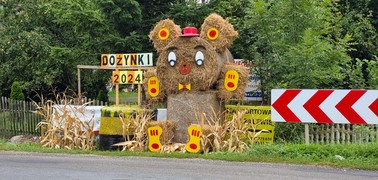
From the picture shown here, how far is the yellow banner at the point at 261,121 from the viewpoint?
12070mm

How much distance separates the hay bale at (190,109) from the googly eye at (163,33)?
141 centimetres

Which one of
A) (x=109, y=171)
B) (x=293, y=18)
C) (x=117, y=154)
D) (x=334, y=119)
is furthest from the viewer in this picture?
(x=293, y=18)

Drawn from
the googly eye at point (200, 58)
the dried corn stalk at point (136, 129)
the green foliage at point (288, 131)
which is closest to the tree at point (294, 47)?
the green foliage at point (288, 131)

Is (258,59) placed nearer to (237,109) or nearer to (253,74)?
(253,74)

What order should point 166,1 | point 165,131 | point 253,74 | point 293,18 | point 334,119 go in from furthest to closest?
point 166,1, point 253,74, point 293,18, point 165,131, point 334,119

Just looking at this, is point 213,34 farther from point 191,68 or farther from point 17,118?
point 17,118

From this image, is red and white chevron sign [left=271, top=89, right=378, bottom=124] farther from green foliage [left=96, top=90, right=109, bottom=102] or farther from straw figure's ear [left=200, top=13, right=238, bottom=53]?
green foliage [left=96, top=90, right=109, bottom=102]

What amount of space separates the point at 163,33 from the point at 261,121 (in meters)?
3.02

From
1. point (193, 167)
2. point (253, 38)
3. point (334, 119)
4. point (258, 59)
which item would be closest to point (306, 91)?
point (334, 119)

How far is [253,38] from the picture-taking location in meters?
15.6

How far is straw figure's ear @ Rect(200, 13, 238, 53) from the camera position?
12.2m

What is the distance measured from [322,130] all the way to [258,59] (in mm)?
3007

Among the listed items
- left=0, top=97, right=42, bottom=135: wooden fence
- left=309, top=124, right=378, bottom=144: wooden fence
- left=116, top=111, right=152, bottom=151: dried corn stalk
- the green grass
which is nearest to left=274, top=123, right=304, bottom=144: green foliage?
left=309, top=124, right=378, bottom=144: wooden fence

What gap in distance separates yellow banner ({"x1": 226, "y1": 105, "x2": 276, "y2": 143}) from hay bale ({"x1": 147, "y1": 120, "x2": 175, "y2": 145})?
158 cm
